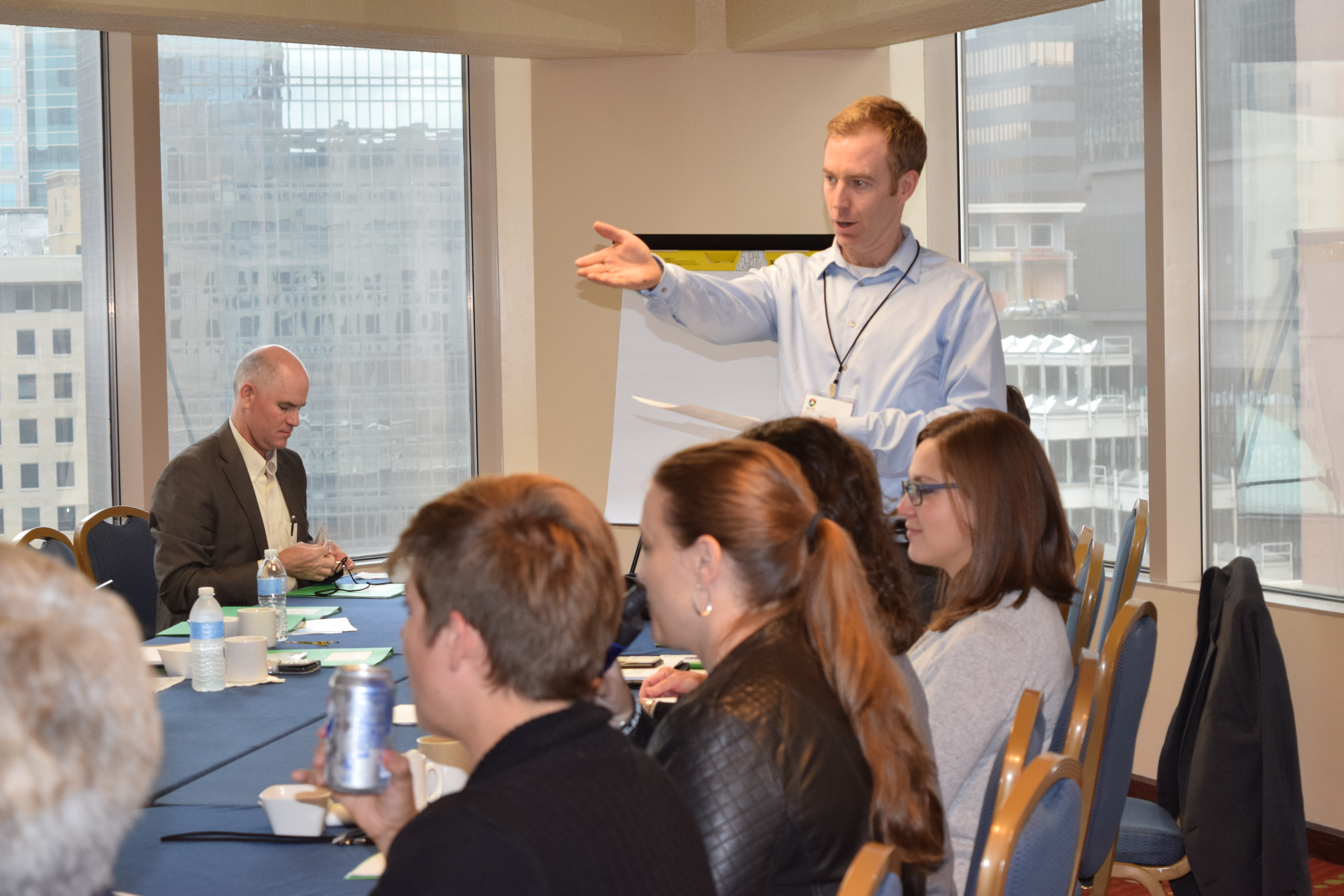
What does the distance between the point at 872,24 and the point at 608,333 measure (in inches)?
63.1

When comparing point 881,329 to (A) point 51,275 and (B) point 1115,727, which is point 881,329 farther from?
(A) point 51,275

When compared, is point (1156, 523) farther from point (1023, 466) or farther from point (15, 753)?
point (15, 753)

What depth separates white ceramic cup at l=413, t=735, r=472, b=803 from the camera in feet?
5.68

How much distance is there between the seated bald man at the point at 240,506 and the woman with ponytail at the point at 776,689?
85.3 inches

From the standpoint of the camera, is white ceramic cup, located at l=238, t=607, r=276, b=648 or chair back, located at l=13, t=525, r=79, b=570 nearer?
white ceramic cup, located at l=238, t=607, r=276, b=648

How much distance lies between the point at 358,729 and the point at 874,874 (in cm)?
50

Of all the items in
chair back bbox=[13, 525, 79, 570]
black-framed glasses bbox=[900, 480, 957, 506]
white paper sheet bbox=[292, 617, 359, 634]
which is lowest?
white paper sheet bbox=[292, 617, 359, 634]

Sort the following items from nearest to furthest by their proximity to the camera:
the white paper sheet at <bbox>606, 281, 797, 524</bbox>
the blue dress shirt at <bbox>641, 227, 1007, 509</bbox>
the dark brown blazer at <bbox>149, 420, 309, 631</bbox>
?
1. the blue dress shirt at <bbox>641, 227, 1007, 509</bbox>
2. the dark brown blazer at <bbox>149, 420, 309, 631</bbox>
3. the white paper sheet at <bbox>606, 281, 797, 524</bbox>

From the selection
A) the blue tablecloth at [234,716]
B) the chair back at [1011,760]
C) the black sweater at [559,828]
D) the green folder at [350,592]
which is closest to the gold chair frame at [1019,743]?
the chair back at [1011,760]

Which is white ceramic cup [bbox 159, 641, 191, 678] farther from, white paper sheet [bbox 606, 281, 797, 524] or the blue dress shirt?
white paper sheet [bbox 606, 281, 797, 524]

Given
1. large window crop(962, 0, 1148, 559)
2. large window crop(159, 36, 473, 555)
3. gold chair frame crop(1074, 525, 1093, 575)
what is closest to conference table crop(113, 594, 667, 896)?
gold chair frame crop(1074, 525, 1093, 575)

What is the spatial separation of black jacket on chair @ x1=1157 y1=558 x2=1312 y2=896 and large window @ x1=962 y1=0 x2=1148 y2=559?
2132 mm

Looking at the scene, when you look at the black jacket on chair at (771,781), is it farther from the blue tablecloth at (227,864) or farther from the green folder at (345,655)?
the green folder at (345,655)

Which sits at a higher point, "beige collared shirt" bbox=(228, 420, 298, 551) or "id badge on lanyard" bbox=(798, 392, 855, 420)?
"id badge on lanyard" bbox=(798, 392, 855, 420)
